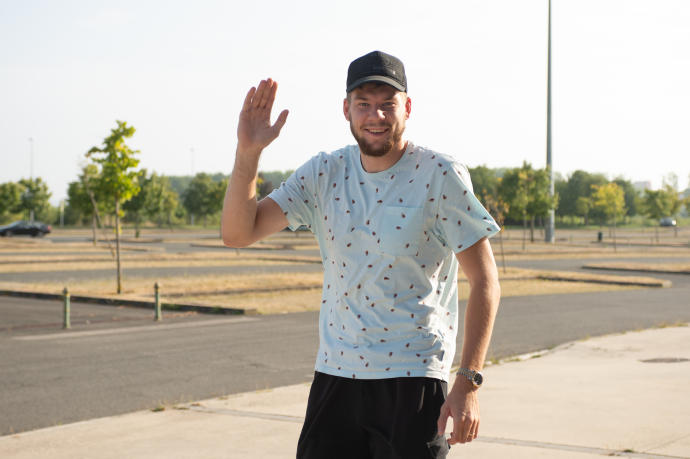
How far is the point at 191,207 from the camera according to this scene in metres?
102

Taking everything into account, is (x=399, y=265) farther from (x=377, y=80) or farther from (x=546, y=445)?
(x=546, y=445)

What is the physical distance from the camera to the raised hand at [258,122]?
2.94 m

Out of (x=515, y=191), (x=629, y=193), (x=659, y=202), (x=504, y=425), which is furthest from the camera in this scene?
(x=629, y=193)

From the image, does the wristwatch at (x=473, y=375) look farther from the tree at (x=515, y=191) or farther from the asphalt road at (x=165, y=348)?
the tree at (x=515, y=191)

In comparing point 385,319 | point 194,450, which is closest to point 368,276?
point 385,319

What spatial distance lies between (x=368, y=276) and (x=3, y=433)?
5.10 metres

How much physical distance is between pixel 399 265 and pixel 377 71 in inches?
24.8

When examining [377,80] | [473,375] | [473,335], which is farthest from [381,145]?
[473,375]

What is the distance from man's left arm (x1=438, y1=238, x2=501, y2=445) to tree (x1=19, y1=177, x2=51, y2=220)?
8286 centimetres

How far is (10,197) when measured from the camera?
79562 mm

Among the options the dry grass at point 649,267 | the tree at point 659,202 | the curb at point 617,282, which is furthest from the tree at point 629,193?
the curb at point 617,282

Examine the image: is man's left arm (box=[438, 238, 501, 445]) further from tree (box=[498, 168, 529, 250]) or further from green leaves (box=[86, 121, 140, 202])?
tree (box=[498, 168, 529, 250])

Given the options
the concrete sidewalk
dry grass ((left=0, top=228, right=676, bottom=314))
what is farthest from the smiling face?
dry grass ((left=0, top=228, right=676, bottom=314))

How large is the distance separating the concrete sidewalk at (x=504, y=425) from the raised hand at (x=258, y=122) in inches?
128
